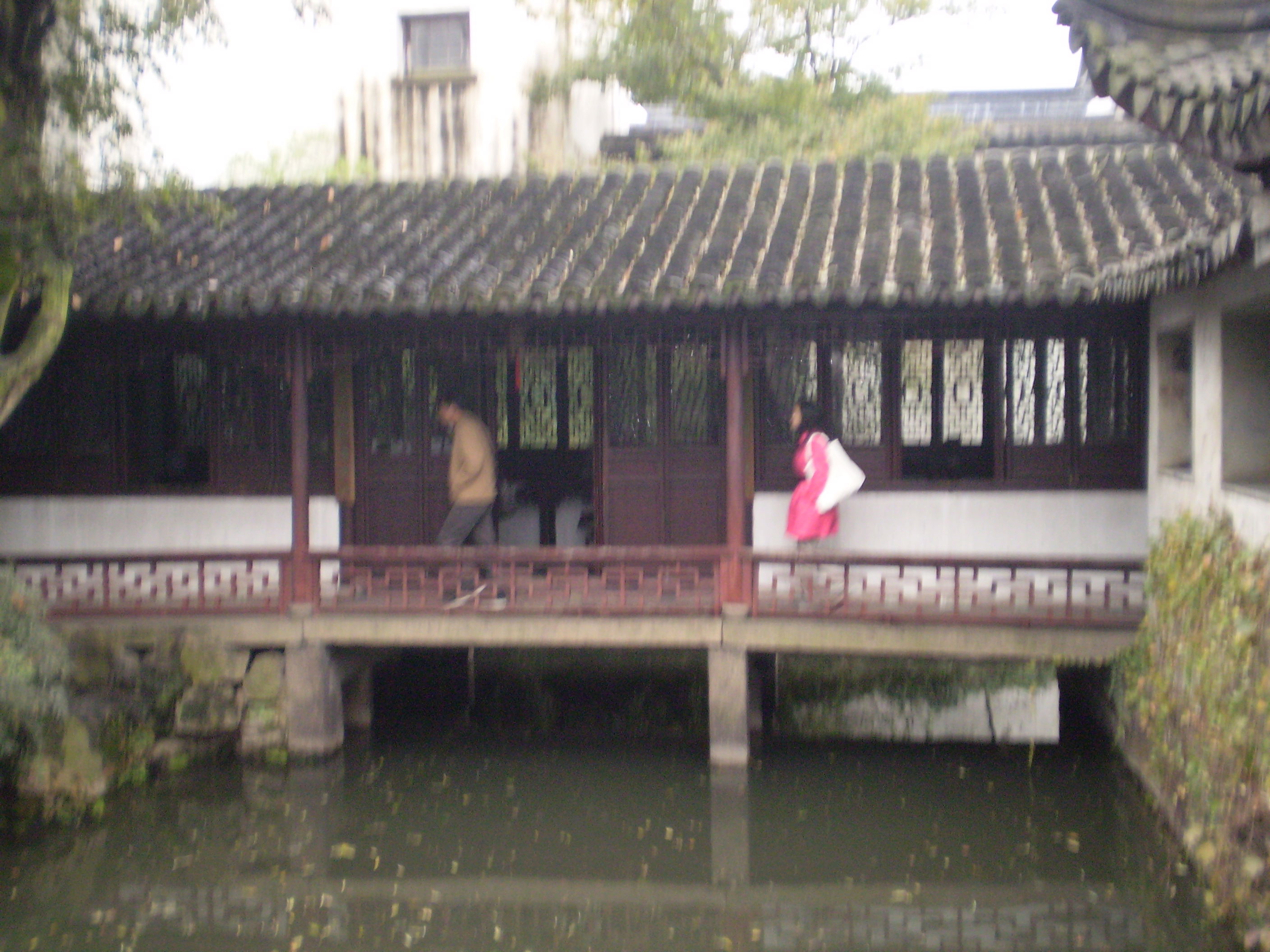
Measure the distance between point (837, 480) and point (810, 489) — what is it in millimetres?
195

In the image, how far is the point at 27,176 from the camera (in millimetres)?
7422

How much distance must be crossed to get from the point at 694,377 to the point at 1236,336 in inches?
156

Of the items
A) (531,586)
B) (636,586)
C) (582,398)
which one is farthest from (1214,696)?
(582,398)

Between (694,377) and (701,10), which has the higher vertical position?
(701,10)

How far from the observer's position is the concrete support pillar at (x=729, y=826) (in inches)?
270

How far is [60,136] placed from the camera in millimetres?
7910

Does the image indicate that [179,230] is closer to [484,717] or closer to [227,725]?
[227,725]

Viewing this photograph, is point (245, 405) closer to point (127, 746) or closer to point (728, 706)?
point (127, 746)

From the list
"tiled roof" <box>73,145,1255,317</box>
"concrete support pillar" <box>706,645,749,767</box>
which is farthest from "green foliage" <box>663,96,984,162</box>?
"concrete support pillar" <box>706,645,749,767</box>

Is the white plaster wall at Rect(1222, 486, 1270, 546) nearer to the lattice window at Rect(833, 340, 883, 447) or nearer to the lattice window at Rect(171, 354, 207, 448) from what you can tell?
the lattice window at Rect(833, 340, 883, 447)

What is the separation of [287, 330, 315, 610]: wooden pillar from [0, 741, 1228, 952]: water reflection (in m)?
1.25

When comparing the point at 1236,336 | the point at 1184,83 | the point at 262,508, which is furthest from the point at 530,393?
the point at 1184,83

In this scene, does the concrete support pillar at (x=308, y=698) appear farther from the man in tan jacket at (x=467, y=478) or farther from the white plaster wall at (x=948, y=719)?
the white plaster wall at (x=948, y=719)

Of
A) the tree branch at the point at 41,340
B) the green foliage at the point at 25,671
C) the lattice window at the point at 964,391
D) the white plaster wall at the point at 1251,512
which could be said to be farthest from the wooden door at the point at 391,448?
the white plaster wall at the point at 1251,512
